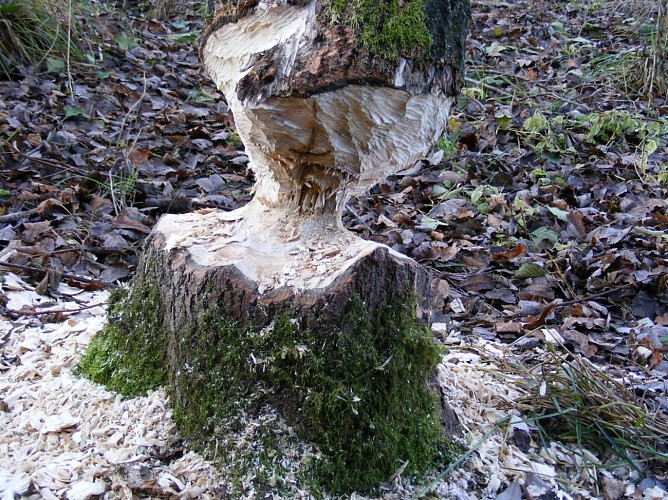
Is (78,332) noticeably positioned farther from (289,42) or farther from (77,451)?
(289,42)

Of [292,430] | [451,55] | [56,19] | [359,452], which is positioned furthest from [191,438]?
[56,19]

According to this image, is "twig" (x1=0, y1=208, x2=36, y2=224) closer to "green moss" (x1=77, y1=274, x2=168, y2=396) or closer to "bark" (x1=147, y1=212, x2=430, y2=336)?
"green moss" (x1=77, y1=274, x2=168, y2=396)

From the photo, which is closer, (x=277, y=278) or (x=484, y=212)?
(x=277, y=278)

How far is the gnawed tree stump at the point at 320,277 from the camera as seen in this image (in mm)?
1460

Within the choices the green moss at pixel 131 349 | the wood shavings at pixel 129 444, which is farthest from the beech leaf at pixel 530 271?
the green moss at pixel 131 349

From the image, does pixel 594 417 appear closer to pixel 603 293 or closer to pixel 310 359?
pixel 310 359

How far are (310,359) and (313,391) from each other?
0.28ft

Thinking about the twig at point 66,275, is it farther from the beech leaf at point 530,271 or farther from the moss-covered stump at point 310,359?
the beech leaf at point 530,271

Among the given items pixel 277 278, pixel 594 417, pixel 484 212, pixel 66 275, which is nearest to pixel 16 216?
pixel 66 275

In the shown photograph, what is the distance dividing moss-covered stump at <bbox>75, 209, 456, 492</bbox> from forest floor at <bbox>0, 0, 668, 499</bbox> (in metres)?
0.20

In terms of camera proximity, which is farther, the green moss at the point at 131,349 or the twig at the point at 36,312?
the twig at the point at 36,312

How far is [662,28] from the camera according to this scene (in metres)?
5.29

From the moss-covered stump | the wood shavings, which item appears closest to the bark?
the moss-covered stump

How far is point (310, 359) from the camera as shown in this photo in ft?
5.01
